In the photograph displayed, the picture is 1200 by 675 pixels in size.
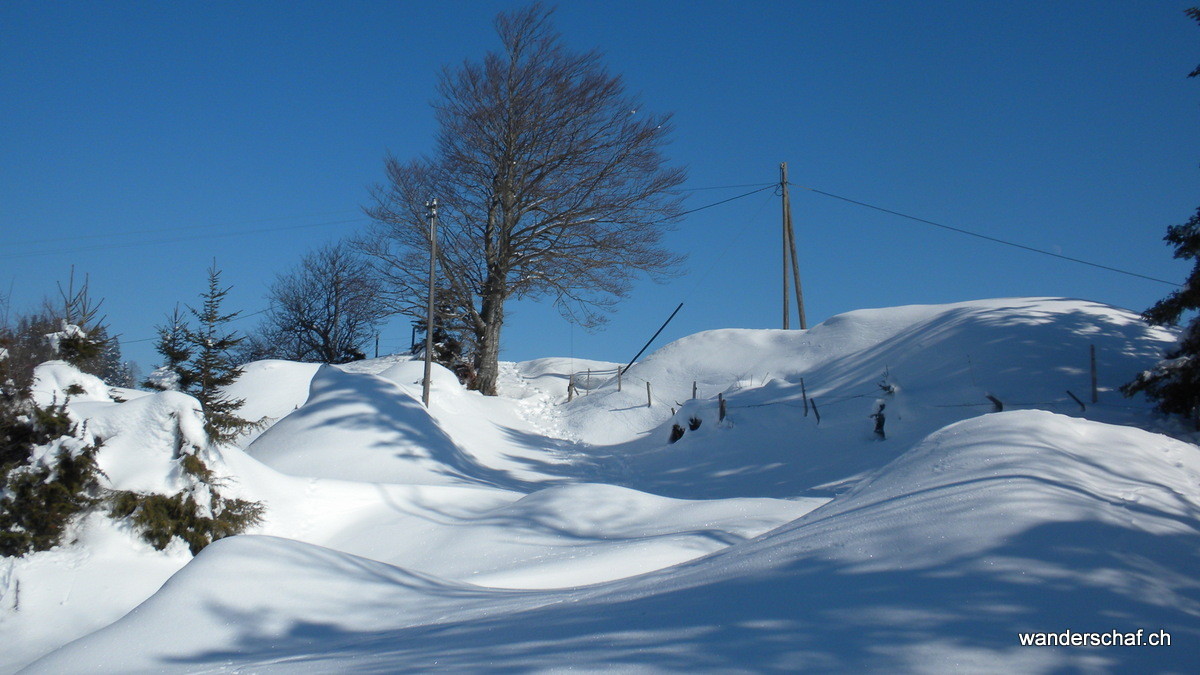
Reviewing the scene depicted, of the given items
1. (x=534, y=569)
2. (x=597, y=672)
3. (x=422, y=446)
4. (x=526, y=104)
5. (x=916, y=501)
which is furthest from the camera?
(x=526, y=104)

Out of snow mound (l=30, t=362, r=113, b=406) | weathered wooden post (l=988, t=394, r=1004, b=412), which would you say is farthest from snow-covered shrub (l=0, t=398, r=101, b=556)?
weathered wooden post (l=988, t=394, r=1004, b=412)

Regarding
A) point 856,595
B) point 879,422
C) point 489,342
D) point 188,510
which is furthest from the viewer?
point 489,342

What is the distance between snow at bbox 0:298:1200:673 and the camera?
3039mm

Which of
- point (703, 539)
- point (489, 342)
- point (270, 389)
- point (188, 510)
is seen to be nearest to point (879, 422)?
point (703, 539)

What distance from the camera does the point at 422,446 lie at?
16031mm

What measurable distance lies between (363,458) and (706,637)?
42.1 ft

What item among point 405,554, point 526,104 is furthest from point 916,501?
point 526,104

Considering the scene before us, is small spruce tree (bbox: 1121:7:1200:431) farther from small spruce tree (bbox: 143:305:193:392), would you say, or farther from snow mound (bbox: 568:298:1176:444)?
small spruce tree (bbox: 143:305:193:392)

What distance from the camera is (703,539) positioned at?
27.7ft

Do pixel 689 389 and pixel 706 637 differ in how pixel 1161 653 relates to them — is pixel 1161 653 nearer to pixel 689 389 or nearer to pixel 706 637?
pixel 706 637

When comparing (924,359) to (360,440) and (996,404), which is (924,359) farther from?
(360,440)

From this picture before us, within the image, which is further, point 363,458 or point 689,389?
point 689,389

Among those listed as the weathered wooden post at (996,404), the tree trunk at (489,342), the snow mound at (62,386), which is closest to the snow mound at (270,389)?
the tree trunk at (489,342)

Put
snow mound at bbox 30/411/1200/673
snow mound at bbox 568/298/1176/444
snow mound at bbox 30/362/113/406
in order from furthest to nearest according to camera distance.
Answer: snow mound at bbox 568/298/1176/444
snow mound at bbox 30/362/113/406
snow mound at bbox 30/411/1200/673
